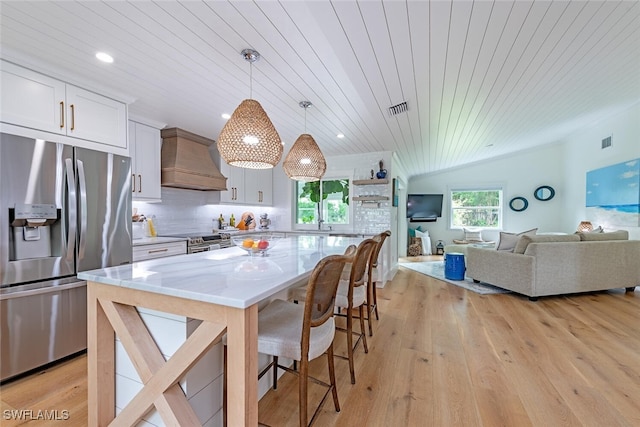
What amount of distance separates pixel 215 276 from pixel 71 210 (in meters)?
1.74

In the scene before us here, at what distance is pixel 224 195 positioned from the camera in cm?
436

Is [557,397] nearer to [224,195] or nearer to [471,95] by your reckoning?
[471,95]

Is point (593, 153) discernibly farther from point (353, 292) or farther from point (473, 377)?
point (353, 292)

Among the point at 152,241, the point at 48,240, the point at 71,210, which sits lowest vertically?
the point at 152,241

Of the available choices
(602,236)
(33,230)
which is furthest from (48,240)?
(602,236)

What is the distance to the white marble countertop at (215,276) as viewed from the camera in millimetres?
1051

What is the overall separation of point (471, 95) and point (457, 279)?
10.6 ft

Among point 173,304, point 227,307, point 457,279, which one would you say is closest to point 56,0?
point 173,304

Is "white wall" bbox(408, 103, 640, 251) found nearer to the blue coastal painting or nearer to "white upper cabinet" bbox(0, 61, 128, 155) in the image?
the blue coastal painting

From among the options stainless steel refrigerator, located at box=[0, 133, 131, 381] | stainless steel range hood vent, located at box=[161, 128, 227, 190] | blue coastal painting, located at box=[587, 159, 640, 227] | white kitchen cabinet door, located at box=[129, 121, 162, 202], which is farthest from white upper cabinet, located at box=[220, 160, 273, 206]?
blue coastal painting, located at box=[587, 159, 640, 227]

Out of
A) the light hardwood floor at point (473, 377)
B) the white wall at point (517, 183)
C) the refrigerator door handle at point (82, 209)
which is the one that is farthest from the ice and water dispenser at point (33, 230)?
the white wall at point (517, 183)

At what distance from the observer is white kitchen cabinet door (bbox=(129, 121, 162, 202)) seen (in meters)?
3.15

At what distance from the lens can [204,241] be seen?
360 centimetres

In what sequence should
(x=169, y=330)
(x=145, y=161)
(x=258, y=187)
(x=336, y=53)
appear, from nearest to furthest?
1. (x=169, y=330)
2. (x=336, y=53)
3. (x=145, y=161)
4. (x=258, y=187)
